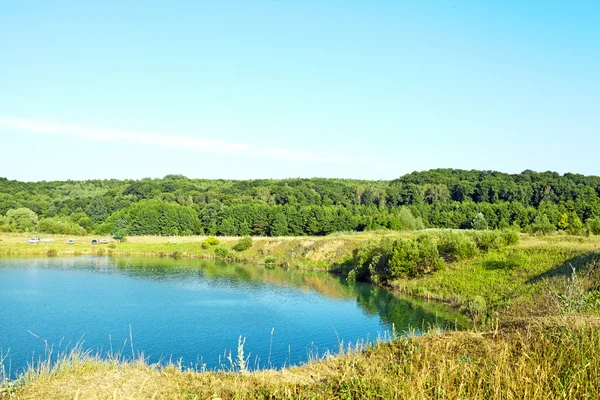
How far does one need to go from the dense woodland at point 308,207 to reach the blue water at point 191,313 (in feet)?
102

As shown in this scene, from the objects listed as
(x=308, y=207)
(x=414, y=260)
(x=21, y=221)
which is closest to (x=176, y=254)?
(x=308, y=207)

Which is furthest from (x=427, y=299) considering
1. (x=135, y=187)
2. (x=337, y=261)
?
(x=135, y=187)

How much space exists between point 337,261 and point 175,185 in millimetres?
80292

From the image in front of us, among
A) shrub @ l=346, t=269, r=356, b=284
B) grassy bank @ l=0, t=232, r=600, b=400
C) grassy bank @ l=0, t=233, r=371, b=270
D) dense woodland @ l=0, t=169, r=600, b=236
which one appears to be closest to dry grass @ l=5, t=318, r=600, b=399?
grassy bank @ l=0, t=232, r=600, b=400

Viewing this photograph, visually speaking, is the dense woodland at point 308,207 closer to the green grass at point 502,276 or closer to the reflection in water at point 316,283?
the green grass at point 502,276

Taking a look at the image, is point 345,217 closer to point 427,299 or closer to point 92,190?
point 427,299

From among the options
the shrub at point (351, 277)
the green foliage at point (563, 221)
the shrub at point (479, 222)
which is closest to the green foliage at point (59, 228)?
the shrub at point (351, 277)

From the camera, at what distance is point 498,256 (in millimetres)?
42844

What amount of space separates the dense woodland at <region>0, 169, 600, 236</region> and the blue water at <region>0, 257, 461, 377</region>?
102 ft

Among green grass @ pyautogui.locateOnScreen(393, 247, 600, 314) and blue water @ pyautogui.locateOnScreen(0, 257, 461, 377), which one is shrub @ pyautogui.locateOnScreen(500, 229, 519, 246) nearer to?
green grass @ pyautogui.locateOnScreen(393, 247, 600, 314)

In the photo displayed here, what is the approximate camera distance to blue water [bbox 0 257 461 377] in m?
25.0

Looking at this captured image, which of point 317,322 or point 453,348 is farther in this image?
point 317,322

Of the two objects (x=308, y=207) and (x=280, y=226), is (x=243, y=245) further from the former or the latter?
(x=308, y=207)

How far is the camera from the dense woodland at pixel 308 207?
8450 centimetres
